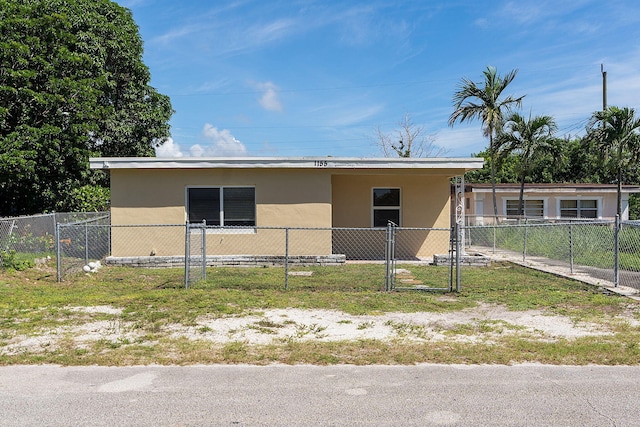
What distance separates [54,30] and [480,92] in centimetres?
1753

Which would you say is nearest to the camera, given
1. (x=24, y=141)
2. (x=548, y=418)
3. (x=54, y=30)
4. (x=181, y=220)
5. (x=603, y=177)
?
(x=548, y=418)

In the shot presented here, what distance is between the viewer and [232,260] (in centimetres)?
1306

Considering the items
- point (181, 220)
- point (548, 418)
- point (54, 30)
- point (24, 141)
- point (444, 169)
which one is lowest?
point (548, 418)

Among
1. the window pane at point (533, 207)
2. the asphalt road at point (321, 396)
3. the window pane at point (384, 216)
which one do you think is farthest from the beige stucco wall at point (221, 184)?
the window pane at point (533, 207)

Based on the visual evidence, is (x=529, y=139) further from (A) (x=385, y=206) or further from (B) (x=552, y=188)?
(A) (x=385, y=206)

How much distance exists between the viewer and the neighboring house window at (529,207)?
79.7ft

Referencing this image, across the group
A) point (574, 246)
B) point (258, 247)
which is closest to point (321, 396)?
point (258, 247)

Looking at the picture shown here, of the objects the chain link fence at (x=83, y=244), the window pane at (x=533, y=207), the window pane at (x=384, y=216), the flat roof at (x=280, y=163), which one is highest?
the flat roof at (x=280, y=163)

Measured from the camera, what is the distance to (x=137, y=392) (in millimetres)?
4531

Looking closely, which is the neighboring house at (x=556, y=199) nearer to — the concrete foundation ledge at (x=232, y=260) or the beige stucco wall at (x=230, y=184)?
the beige stucco wall at (x=230, y=184)

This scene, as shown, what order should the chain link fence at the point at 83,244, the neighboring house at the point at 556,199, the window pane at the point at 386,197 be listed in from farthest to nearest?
the neighboring house at the point at 556,199
the window pane at the point at 386,197
the chain link fence at the point at 83,244

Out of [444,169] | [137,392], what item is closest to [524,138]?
[444,169]

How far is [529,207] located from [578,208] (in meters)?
2.18

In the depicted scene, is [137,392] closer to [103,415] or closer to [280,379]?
[103,415]
